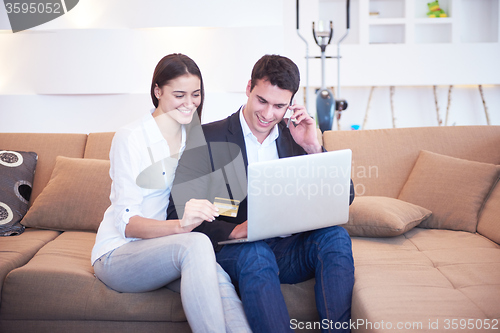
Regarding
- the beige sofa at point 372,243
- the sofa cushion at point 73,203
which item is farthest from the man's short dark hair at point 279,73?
the sofa cushion at point 73,203

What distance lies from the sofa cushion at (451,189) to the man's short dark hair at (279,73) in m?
0.80

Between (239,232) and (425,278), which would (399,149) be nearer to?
(425,278)

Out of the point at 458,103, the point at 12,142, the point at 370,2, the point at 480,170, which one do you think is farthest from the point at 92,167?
the point at 458,103

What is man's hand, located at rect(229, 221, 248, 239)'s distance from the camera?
4.88ft

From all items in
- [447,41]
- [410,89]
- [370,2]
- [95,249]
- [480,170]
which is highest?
[370,2]

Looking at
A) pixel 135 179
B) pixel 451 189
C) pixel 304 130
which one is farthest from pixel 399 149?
pixel 135 179

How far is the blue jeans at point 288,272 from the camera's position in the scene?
4.22 feet

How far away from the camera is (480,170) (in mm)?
1954

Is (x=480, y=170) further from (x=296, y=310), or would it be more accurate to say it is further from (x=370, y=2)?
(x=370, y=2)

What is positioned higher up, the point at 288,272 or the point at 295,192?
the point at 295,192

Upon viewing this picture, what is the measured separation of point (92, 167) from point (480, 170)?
70.6 inches

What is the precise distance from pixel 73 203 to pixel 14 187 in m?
0.32

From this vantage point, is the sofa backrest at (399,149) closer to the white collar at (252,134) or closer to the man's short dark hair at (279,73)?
the white collar at (252,134)

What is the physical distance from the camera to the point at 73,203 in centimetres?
204
